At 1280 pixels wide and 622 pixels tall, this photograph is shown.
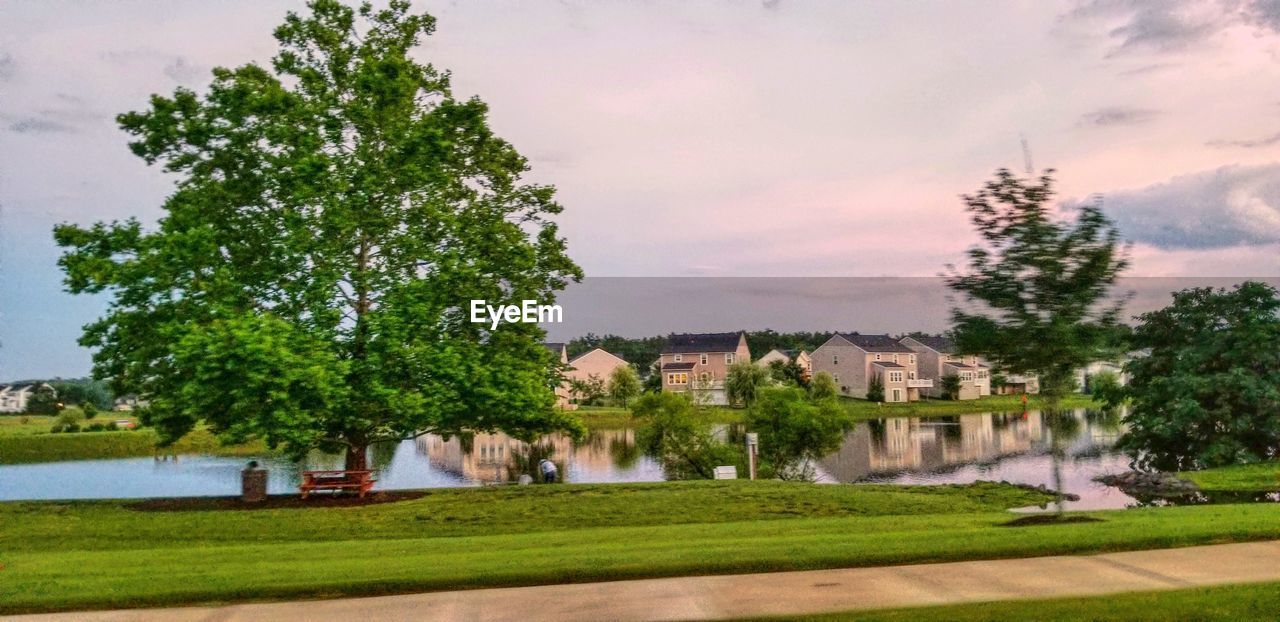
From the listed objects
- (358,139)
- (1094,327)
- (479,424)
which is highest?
(358,139)

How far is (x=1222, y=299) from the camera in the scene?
32.7 meters

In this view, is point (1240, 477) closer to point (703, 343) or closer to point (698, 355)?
point (698, 355)

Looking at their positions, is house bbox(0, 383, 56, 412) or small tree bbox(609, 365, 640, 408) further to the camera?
small tree bbox(609, 365, 640, 408)

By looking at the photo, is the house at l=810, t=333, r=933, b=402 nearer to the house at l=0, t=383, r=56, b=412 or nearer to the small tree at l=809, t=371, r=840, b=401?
the small tree at l=809, t=371, r=840, b=401

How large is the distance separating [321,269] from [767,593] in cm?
1564

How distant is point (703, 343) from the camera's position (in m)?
90.5

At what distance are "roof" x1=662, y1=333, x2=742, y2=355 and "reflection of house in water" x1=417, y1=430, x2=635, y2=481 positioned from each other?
3138 centimetres

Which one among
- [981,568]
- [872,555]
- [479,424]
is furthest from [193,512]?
[981,568]

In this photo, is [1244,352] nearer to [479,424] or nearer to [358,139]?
[479,424]

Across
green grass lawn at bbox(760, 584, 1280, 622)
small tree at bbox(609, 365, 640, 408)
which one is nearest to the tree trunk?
green grass lawn at bbox(760, 584, 1280, 622)

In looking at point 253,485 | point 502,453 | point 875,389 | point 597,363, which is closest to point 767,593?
point 253,485

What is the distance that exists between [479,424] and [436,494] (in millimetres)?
2024

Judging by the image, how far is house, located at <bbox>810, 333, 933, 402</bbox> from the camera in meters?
88.0

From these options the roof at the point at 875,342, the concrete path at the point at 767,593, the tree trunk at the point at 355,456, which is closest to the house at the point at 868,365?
the roof at the point at 875,342
